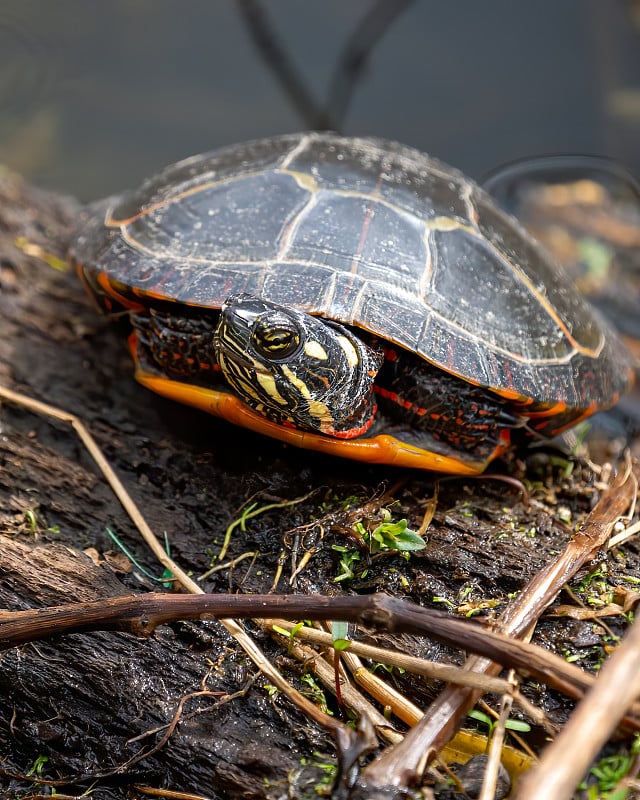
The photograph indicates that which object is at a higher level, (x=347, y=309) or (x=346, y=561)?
(x=347, y=309)

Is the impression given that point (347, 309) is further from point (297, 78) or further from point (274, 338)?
point (297, 78)

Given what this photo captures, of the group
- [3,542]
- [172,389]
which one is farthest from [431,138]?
[3,542]

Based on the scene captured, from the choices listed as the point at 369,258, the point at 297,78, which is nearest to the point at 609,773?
the point at 369,258

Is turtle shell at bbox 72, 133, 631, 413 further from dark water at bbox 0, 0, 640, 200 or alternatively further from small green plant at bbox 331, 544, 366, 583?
dark water at bbox 0, 0, 640, 200

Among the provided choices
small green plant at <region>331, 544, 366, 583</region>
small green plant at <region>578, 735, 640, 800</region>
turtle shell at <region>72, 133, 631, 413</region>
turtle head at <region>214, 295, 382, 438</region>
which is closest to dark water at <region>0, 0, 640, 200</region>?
turtle shell at <region>72, 133, 631, 413</region>

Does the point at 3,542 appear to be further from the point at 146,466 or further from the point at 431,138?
the point at 431,138

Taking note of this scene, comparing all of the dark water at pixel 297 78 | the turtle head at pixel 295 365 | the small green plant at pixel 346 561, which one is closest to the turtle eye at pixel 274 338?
the turtle head at pixel 295 365
